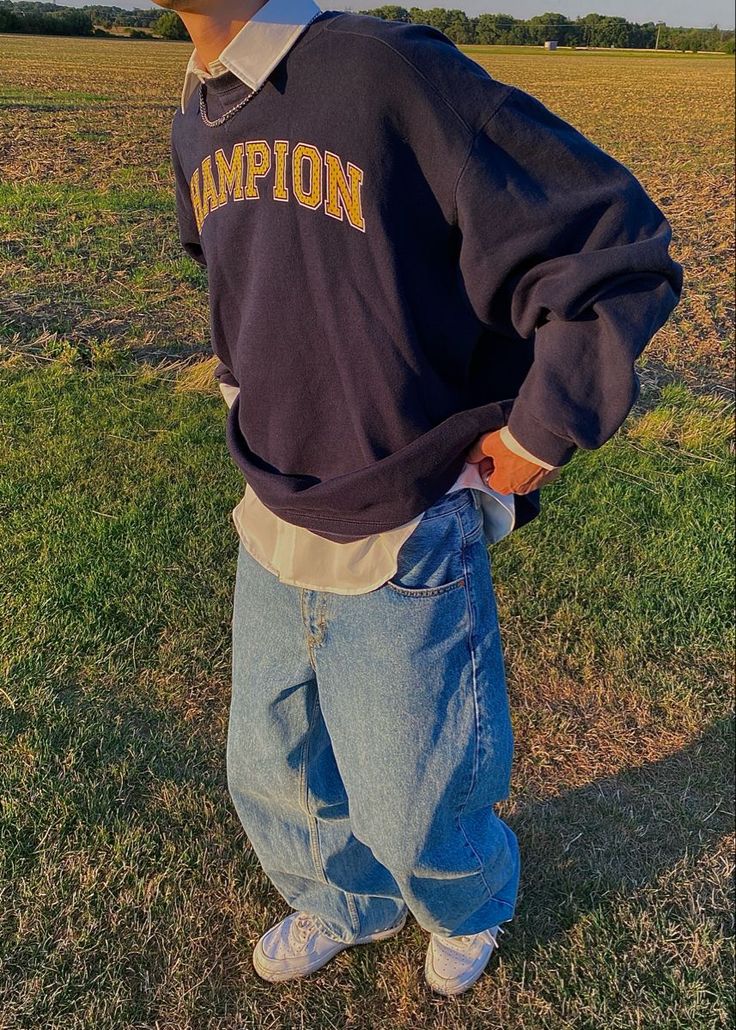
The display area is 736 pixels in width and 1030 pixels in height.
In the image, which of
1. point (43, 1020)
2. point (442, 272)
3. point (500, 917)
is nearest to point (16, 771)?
point (43, 1020)

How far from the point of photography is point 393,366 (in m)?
1.20

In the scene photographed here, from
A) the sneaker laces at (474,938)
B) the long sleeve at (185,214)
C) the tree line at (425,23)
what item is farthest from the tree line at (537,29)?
the sneaker laces at (474,938)

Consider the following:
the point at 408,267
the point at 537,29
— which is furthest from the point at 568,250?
the point at 537,29

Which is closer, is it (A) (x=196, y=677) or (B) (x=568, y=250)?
(B) (x=568, y=250)

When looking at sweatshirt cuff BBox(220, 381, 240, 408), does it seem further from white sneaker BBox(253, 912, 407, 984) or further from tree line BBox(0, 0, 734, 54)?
white sneaker BBox(253, 912, 407, 984)

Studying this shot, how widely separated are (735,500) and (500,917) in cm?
242

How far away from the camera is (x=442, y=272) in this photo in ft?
3.95

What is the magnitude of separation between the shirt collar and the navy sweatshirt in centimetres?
2

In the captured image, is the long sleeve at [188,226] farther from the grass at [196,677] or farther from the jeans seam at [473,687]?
the grass at [196,677]

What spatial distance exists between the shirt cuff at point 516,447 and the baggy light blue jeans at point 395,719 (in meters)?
0.15

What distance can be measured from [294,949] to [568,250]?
5.47ft

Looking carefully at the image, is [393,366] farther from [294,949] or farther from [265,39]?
[294,949]

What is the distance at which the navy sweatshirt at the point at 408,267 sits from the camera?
1.08 metres

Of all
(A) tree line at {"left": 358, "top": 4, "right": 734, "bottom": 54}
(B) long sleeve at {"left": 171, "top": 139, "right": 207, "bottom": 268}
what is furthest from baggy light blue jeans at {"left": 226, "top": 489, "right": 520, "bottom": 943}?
(A) tree line at {"left": 358, "top": 4, "right": 734, "bottom": 54}
